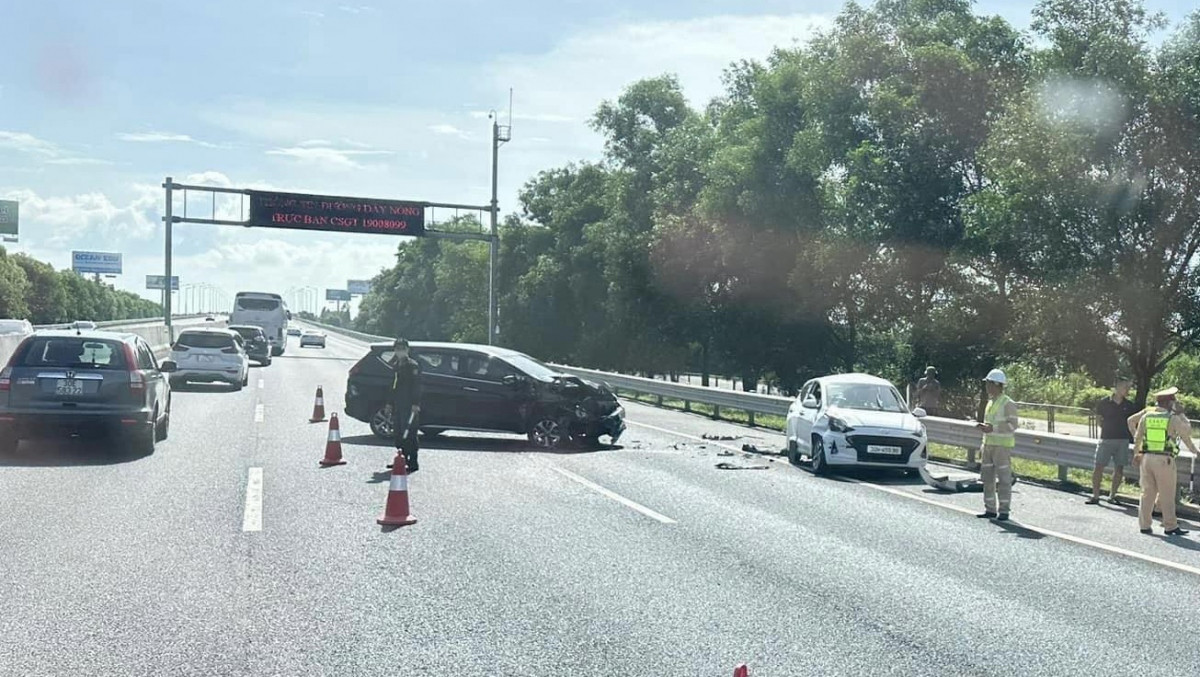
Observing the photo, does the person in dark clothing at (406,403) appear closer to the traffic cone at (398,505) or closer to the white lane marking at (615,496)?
the white lane marking at (615,496)

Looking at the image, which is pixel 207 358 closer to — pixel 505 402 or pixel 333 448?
pixel 505 402

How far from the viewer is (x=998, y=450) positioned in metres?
12.4

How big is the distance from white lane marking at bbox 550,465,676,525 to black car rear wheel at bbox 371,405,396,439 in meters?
4.05

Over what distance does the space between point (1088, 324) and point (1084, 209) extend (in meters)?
2.71

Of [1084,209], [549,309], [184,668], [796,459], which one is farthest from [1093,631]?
[549,309]

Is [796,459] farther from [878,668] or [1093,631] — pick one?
[878,668]

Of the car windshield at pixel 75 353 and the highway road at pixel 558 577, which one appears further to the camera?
the car windshield at pixel 75 353

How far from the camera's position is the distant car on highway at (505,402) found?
18484 mm

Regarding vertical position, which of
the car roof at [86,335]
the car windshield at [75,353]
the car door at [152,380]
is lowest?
the car door at [152,380]

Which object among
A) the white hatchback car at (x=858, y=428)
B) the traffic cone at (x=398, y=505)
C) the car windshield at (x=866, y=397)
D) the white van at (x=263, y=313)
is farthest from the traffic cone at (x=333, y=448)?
the white van at (x=263, y=313)

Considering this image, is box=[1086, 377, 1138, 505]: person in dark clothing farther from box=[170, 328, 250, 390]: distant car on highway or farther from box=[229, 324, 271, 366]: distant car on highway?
box=[229, 324, 271, 366]: distant car on highway

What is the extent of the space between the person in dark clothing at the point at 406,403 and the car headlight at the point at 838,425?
5789 millimetres

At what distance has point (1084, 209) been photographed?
25.0 metres

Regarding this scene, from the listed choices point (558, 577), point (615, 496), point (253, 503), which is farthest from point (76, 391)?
point (558, 577)
